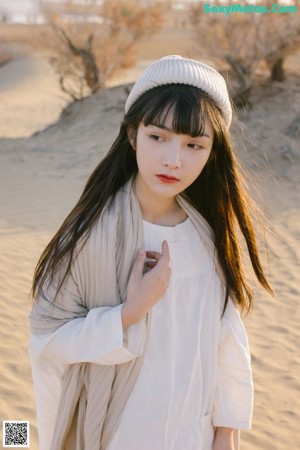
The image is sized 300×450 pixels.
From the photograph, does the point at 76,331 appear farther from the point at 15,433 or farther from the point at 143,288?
the point at 15,433

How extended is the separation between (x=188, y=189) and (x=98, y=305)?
0.45 m

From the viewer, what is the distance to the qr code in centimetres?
322

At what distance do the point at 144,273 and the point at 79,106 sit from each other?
11232 millimetres

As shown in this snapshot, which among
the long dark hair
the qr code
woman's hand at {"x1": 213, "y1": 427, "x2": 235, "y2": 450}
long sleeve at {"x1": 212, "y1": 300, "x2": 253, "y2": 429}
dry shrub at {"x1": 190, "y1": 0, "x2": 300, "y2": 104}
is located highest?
dry shrub at {"x1": 190, "y1": 0, "x2": 300, "y2": 104}

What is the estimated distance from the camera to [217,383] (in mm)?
1696

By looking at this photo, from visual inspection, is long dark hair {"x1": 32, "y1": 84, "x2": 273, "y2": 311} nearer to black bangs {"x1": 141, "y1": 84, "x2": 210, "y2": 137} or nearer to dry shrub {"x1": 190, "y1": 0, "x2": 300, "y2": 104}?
black bangs {"x1": 141, "y1": 84, "x2": 210, "y2": 137}

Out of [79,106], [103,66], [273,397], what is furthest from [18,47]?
[273,397]

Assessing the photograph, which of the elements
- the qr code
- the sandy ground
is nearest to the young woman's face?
the sandy ground

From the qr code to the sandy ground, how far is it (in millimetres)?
66

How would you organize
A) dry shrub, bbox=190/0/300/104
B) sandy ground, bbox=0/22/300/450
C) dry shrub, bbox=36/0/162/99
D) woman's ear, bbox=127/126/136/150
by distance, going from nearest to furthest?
woman's ear, bbox=127/126/136/150
sandy ground, bbox=0/22/300/450
dry shrub, bbox=190/0/300/104
dry shrub, bbox=36/0/162/99

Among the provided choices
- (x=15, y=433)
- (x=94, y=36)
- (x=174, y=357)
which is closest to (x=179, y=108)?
(x=174, y=357)

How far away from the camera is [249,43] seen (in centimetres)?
1117

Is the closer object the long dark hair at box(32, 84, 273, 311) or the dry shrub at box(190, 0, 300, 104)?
the long dark hair at box(32, 84, 273, 311)

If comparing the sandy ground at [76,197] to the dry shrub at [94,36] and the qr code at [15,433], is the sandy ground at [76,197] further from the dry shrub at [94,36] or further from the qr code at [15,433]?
the dry shrub at [94,36]
